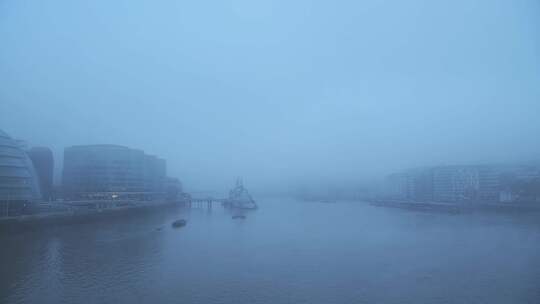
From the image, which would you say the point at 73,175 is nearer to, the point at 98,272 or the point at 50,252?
the point at 50,252

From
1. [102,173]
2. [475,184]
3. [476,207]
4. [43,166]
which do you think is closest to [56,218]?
[43,166]

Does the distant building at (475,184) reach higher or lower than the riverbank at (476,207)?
higher

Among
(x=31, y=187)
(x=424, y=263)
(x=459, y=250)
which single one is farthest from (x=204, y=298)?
(x=31, y=187)

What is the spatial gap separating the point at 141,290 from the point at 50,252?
12.9 meters

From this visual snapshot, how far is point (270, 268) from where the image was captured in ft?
63.1

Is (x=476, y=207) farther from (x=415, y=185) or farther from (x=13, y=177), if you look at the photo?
(x=13, y=177)

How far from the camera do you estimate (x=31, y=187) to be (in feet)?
128

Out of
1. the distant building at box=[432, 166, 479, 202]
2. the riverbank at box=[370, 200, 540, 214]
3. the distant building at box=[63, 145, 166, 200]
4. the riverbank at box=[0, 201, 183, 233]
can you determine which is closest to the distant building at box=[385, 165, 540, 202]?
the distant building at box=[432, 166, 479, 202]

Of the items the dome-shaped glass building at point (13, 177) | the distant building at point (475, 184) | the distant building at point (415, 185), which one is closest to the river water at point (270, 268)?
the dome-shaped glass building at point (13, 177)

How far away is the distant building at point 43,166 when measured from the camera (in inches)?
2557

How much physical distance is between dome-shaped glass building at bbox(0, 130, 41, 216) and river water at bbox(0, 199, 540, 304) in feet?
21.6

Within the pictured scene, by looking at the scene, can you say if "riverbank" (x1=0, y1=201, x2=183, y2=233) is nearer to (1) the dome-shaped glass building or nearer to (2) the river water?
(2) the river water

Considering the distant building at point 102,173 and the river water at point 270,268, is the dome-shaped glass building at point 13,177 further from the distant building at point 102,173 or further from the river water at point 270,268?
the distant building at point 102,173

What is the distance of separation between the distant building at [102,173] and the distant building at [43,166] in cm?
376
